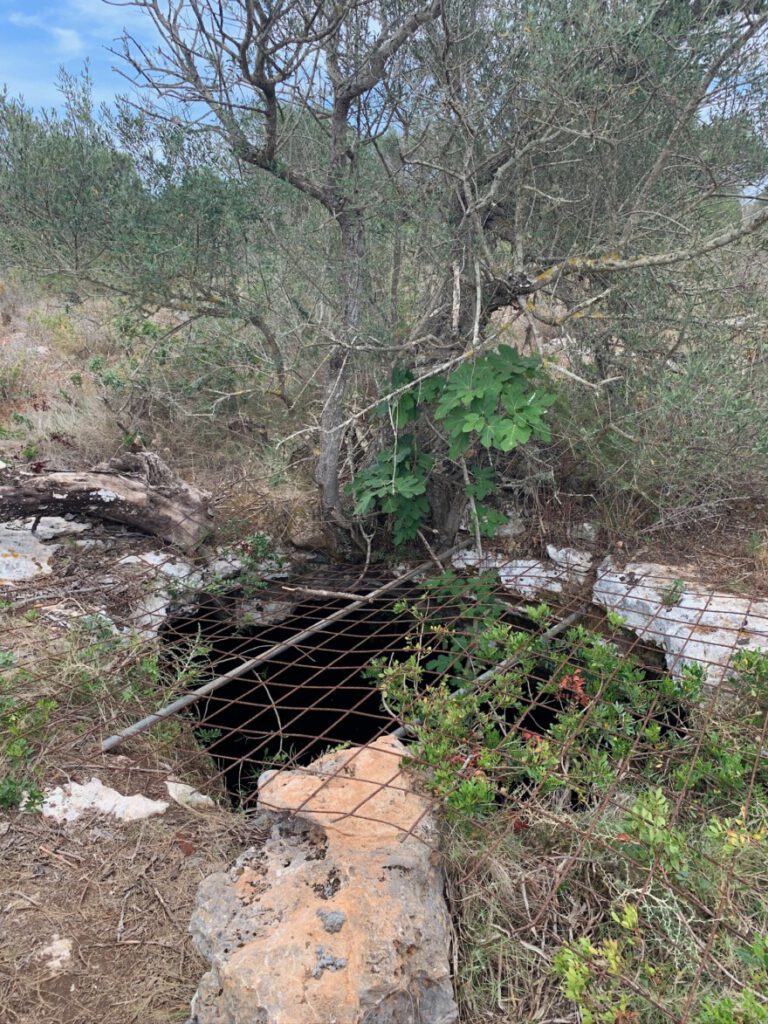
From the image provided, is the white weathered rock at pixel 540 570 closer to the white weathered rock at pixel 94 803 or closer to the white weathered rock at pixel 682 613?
the white weathered rock at pixel 682 613

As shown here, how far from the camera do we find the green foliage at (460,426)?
330 cm

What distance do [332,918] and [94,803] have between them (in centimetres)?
123

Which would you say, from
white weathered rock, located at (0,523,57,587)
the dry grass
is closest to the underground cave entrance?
the dry grass

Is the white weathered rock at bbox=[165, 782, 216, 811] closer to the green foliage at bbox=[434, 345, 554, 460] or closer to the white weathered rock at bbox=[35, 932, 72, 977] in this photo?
the white weathered rock at bbox=[35, 932, 72, 977]

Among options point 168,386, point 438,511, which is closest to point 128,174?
point 168,386

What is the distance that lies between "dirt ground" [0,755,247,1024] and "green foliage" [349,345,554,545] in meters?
1.95

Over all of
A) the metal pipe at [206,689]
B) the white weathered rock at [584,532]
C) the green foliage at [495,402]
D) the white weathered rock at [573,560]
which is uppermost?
the green foliage at [495,402]

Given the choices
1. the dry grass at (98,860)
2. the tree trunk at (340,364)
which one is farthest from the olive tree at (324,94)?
the dry grass at (98,860)

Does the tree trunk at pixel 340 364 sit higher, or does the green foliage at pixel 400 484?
the tree trunk at pixel 340 364

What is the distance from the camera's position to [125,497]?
4078 mm

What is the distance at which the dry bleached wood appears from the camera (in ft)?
12.7

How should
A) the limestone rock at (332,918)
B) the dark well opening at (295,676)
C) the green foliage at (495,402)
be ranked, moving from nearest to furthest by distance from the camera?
the limestone rock at (332,918) < the green foliage at (495,402) < the dark well opening at (295,676)

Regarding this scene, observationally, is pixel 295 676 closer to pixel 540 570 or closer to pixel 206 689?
pixel 206 689

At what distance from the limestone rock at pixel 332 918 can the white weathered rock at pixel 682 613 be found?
5.01 ft
